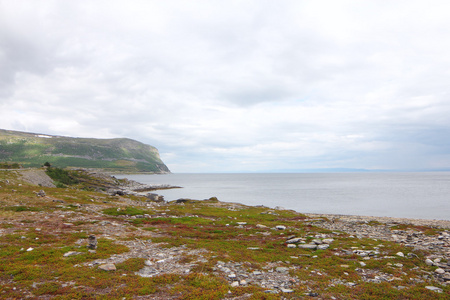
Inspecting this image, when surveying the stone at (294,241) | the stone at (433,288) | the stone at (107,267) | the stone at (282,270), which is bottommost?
the stone at (294,241)

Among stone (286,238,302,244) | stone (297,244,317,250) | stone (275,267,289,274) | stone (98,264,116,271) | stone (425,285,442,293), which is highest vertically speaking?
stone (425,285,442,293)

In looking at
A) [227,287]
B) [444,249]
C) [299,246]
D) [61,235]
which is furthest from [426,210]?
[61,235]

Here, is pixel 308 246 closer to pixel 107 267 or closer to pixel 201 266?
pixel 201 266

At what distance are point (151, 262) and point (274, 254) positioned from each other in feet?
28.8

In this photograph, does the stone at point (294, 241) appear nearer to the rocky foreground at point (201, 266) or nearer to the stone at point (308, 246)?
the rocky foreground at point (201, 266)

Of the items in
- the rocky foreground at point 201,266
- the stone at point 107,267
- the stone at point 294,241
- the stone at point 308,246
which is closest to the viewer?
the rocky foreground at point 201,266

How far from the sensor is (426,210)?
72.2 metres

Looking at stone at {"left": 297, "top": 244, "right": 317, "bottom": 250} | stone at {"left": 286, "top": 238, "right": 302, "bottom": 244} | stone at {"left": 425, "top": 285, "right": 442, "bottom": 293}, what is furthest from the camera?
stone at {"left": 286, "top": 238, "right": 302, "bottom": 244}

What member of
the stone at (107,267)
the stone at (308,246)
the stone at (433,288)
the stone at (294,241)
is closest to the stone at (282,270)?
the stone at (308,246)

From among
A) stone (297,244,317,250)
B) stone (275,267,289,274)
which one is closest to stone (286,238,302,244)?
stone (297,244,317,250)

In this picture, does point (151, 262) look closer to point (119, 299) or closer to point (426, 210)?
point (119, 299)

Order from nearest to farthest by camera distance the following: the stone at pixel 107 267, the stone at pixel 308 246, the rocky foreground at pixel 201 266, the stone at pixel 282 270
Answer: the rocky foreground at pixel 201 266
the stone at pixel 107 267
the stone at pixel 282 270
the stone at pixel 308 246

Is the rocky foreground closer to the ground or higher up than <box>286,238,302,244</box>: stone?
higher up

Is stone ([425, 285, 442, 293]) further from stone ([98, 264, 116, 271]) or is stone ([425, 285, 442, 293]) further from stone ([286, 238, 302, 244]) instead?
stone ([98, 264, 116, 271])
